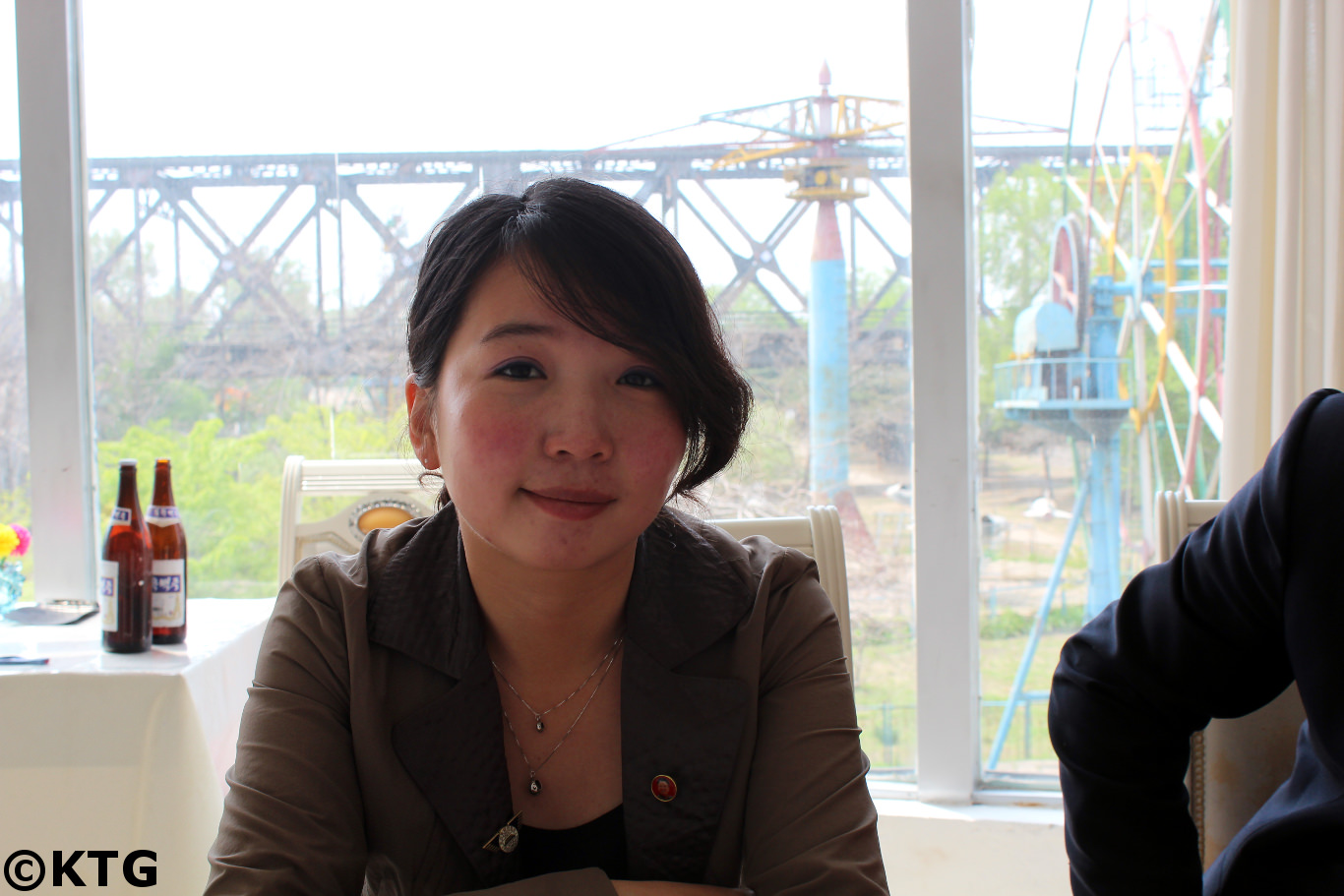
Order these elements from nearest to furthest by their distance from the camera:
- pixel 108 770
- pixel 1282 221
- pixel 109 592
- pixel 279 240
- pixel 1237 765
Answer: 1. pixel 1237 765
2. pixel 108 770
3. pixel 109 592
4. pixel 1282 221
5. pixel 279 240

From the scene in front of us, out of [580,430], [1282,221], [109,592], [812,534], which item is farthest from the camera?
[1282,221]

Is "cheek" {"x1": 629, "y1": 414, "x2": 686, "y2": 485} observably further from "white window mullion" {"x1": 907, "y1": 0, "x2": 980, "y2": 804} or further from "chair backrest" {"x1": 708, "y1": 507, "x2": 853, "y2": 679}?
"white window mullion" {"x1": 907, "y1": 0, "x2": 980, "y2": 804}

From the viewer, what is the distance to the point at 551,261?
2.87 ft

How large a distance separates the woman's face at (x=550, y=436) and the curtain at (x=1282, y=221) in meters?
1.48

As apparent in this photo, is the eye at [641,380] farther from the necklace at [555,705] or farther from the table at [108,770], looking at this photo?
the table at [108,770]

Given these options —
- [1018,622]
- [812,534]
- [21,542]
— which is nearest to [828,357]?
[1018,622]

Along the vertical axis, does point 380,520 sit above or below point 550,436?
below

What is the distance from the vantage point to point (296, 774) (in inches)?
33.8

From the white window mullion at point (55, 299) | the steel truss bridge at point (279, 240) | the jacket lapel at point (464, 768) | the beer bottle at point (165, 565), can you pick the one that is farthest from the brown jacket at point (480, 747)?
the white window mullion at point (55, 299)

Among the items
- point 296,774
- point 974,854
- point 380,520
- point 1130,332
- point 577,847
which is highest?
point 1130,332

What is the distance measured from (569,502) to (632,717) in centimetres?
24

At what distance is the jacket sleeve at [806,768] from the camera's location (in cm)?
85

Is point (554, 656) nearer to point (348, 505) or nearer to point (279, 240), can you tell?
point (348, 505)

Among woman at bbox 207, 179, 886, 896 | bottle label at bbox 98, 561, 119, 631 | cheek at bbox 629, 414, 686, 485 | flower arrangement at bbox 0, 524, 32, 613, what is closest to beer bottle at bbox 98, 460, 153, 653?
bottle label at bbox 98, 561, 119, 631
